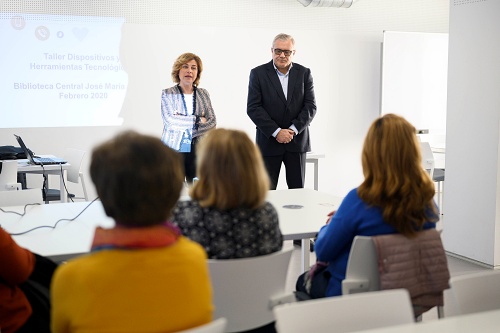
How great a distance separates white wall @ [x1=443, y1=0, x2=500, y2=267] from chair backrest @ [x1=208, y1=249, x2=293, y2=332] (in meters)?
3.35

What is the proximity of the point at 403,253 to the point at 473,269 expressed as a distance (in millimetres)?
2963

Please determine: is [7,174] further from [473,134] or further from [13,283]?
[473,134]

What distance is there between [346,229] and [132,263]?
3.77 ft

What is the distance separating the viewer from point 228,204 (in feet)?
7.06

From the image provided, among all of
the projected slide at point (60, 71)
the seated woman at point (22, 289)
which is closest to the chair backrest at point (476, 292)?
the seated woman at point (22, 289)

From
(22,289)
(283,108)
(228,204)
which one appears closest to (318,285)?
(228,204)

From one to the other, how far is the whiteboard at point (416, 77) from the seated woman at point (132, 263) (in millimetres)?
7011

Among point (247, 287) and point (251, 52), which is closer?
point (247, 287)

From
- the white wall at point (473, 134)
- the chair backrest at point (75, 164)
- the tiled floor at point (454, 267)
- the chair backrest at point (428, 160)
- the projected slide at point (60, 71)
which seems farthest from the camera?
the chair backrest at point (428, 160)

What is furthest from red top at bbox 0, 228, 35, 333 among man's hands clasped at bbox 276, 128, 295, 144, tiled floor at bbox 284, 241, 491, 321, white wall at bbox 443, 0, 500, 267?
white wall at bbox 443, 0, 500, 267

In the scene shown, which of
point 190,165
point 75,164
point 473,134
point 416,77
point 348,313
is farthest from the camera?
point 416,77

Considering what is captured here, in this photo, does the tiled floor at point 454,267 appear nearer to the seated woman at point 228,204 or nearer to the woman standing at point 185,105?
the woman standing at point 185,105

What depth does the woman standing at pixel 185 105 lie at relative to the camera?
5.25 m

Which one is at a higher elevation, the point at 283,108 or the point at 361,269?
the point at 283,108
